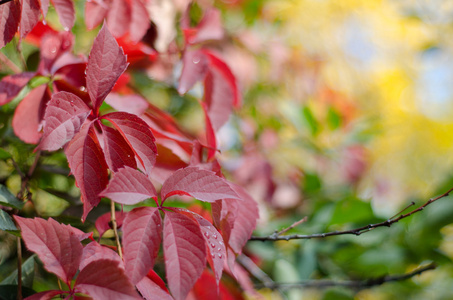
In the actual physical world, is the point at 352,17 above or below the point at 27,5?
below

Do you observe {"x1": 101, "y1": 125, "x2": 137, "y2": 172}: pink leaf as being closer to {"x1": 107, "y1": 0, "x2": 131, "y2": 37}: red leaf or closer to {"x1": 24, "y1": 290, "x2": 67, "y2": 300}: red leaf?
{"x1": 24, "y1": 290, "x2": 67, "y2": 300}: red leaf

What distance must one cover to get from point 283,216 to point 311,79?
3.25ft

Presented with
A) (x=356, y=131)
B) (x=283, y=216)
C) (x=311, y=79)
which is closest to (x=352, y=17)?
(x=311, y=79)

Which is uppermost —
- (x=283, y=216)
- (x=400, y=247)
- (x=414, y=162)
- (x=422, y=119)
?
(x=400, y=247)

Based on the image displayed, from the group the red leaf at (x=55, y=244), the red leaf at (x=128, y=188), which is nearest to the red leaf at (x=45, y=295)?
the red leaf at (x=55, y=244)

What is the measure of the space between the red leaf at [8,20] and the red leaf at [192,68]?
0.92 feet

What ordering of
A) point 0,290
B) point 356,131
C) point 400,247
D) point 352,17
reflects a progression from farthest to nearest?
point 352,17
point 356,131
point 400,247
point 0,290

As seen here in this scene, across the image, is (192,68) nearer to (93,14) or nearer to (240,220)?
(93,14)

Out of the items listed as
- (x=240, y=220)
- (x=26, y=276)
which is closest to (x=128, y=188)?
(x=240, y=220)

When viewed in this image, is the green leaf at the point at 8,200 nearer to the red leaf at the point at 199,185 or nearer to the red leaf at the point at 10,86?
the red leaf at the point at 10,86

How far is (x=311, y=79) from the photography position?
210 cm

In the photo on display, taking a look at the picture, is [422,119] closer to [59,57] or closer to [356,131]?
[356,131]

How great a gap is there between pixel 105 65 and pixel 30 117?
20 cm

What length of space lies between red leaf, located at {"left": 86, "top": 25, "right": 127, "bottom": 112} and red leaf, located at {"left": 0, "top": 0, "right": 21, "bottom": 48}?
135 millimetres
